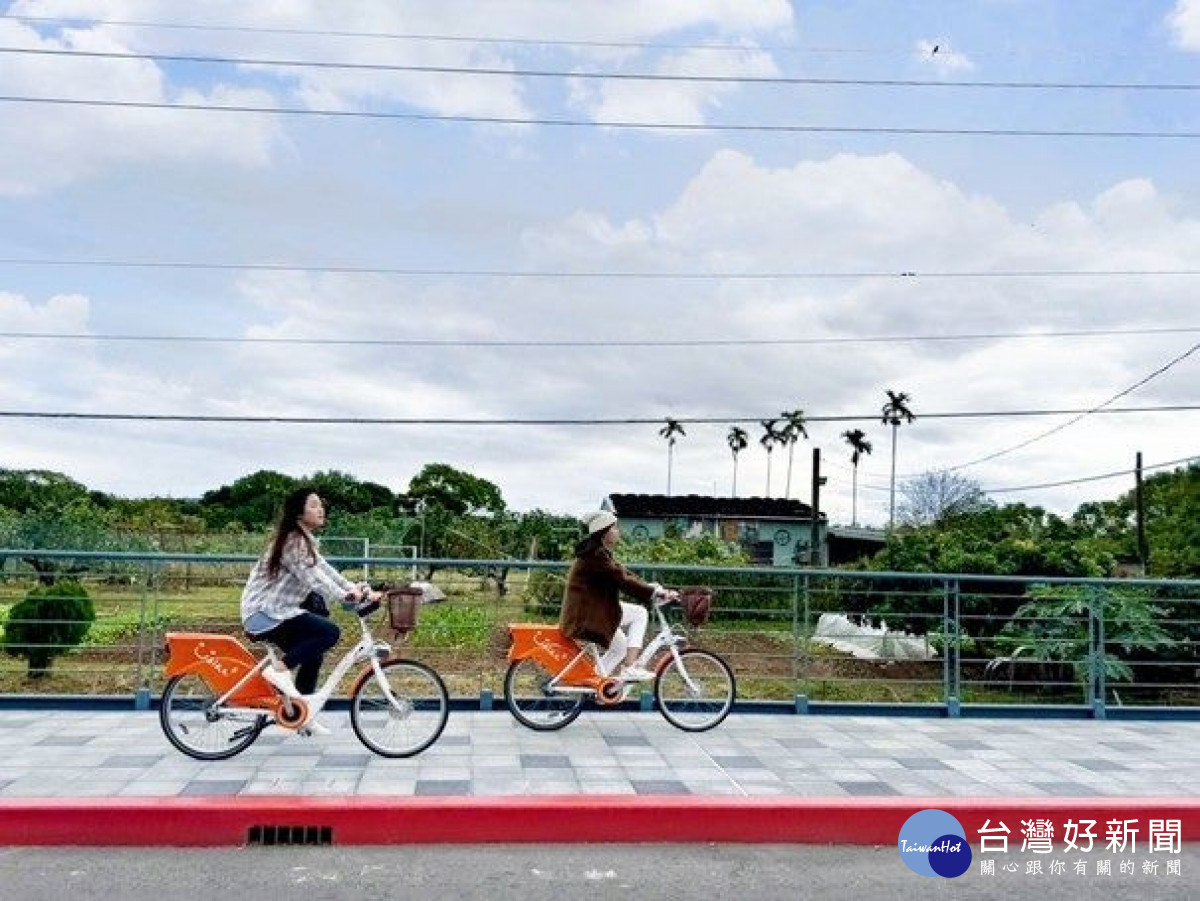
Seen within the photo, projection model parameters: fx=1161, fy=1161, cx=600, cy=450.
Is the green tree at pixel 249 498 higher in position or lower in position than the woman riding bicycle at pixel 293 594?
higher

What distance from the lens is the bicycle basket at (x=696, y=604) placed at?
25.3 feet

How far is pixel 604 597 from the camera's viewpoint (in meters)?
7.58

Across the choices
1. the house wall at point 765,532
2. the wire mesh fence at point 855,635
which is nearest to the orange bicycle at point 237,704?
the wire mesh fence at point 855,635

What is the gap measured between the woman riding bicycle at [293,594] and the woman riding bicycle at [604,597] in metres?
1.54

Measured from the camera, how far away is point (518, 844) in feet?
17.5

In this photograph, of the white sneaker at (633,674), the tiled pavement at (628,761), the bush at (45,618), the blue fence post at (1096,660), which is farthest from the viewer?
the bush at (45,618)

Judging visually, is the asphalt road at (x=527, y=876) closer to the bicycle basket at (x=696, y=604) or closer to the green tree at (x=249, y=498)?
the bicycle basket at (x=696, y=604)

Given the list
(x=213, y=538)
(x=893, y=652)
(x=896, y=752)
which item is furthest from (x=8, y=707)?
(x=213, y=538)

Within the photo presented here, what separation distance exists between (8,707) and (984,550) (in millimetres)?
11941

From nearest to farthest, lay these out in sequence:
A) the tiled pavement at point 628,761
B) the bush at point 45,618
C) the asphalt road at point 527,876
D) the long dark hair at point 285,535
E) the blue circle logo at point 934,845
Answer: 1. the asphalt road at point 527,876
2. the blue circle logo at point 934,845
3. the tiled pavement at point 628,761
4. the long dark hair at point 285,535
5. the bush at point 45,618

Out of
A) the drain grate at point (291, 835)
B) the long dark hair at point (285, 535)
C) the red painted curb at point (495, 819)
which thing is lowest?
the drain grate at point (291, 835)

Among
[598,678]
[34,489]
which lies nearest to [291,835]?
[598,678]

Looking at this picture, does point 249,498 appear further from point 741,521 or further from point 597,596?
point 597,596

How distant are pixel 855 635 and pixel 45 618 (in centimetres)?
783
